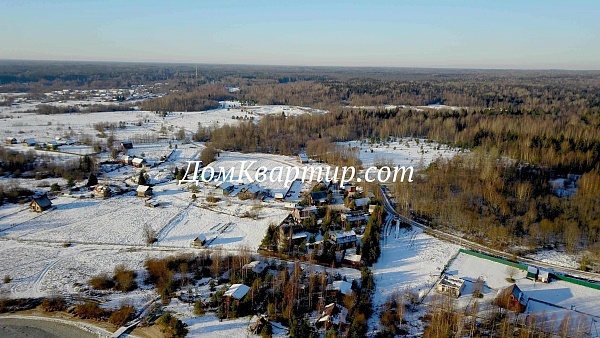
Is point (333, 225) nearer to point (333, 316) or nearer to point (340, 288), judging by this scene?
point (340, 288)

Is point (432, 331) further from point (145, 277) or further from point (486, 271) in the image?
point (145, 277)

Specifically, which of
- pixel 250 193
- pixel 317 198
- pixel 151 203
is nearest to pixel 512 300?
pixel 317 198

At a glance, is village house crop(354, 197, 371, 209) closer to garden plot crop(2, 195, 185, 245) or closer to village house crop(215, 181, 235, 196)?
village house crop(215, 181, 235, 196)

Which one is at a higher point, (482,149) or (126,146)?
(482,149)

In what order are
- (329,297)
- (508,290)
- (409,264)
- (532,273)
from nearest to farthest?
1. (508,290)
2. (329,297)
3. (532,273)
4. (409,264)

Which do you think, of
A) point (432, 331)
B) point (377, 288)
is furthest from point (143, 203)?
point (432, 331)

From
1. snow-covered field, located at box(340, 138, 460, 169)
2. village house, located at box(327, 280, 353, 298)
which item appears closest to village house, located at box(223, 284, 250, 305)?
village house, located at box(327, 280, 353, 298)

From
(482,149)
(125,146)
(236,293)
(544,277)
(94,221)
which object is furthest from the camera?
(125,146)
